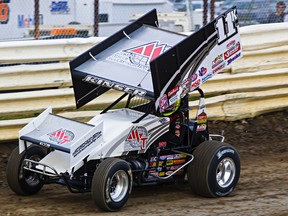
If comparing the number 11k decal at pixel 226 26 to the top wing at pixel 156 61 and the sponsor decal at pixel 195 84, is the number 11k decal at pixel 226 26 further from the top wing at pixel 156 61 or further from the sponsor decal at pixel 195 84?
the sponsor decal at pixel 195 84

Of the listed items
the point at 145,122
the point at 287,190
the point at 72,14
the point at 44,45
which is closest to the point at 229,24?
the point at 145,122

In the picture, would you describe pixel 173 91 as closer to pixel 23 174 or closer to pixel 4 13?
pixel 23 174

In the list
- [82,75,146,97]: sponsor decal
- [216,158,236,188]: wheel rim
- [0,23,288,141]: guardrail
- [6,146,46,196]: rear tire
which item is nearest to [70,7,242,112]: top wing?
[82,75,146,97]: sponsor decal

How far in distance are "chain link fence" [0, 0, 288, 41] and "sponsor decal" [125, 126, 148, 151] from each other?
9.68 ft

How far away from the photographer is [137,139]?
22.3 ft

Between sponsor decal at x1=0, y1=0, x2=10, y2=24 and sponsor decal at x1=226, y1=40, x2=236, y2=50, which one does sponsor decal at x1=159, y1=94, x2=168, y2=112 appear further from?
sponsor decal at x1=0, y1=0, x2=10, y2=24

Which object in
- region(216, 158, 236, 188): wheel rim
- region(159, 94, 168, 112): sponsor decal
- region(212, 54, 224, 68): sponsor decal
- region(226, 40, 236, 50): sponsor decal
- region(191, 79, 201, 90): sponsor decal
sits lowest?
region(216, 158, 236, 188): wheel rim

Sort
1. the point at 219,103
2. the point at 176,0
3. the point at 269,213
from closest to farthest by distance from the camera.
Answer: the point at 269,213
the point at 219,103
the point at 176,0

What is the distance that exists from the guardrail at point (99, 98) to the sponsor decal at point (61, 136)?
1.87 m

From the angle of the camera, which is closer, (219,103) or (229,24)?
(229,24)

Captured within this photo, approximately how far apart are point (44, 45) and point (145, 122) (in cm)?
228

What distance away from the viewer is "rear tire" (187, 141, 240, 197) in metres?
6.96

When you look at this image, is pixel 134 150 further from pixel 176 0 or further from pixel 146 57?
pixel 176 0

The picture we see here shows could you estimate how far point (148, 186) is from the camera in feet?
24.5
